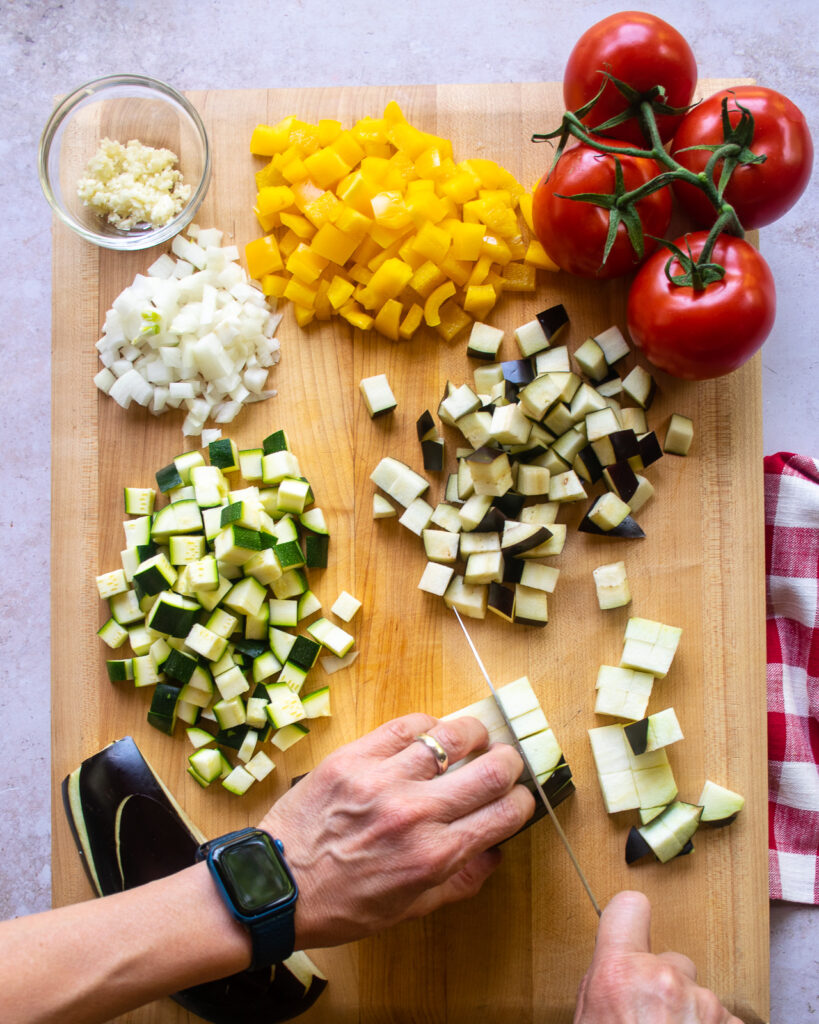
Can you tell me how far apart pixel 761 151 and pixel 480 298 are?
0.75 meters

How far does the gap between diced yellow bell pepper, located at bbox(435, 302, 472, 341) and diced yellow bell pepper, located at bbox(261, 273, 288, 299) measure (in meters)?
0.44

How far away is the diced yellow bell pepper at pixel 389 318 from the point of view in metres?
2.17

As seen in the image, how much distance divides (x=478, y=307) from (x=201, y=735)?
4.50 feet

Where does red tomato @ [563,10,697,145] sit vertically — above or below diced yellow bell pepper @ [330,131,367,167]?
above

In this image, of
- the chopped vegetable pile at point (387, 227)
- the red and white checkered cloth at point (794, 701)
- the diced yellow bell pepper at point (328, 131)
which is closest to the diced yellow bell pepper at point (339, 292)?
the chopped vegetable pile at point (387, 227)

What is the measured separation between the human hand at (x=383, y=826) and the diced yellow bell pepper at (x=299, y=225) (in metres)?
1.32

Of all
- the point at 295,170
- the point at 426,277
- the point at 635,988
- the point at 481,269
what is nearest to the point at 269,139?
the point at 295,170

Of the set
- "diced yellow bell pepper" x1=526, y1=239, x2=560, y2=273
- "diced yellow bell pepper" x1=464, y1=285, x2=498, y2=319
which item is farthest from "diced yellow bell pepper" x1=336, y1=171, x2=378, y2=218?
"diced yellow bell pepper" x1=526, y1=239, x2=560, y2=273

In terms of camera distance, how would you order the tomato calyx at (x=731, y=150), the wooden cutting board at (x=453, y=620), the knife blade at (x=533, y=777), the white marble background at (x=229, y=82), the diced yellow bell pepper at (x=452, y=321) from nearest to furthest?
the tomato calyx at (x=731, y=150)
the knife blade at (x=533, y=777)
the wooden cutting board at (x=453, y=620)
the diced yellow bell pepper at (x=452, y=321)
the white marble background at (x=229, y=82)

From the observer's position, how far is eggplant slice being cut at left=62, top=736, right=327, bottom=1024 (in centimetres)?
204

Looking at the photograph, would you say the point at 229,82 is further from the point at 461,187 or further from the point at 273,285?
the point at 461,187

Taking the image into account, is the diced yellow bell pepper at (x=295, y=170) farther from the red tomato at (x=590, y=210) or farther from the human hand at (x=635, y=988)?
the human hand at (x=635, y=988)

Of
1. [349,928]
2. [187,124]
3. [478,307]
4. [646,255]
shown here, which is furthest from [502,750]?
[187,124]

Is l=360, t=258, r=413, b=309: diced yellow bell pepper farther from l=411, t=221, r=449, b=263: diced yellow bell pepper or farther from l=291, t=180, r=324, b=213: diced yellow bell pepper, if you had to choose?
l=291, t=180, r=324, b=213: diced yellow bell pepper
